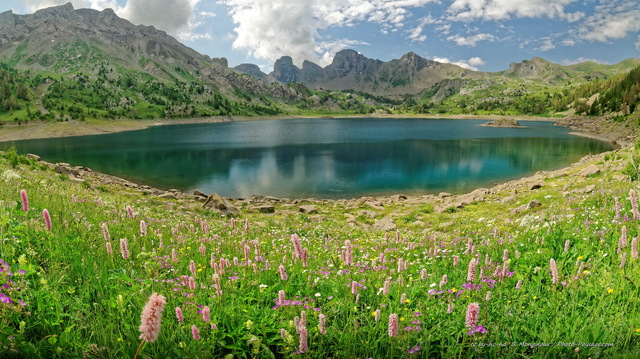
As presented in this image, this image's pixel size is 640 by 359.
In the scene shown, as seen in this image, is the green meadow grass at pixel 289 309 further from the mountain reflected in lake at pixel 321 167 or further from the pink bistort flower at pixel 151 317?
the mountain reflected in lake at pixel 321 167

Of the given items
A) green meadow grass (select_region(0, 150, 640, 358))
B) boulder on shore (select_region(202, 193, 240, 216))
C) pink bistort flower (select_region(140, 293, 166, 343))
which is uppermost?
pink bistort flower (select_region(140, 293, 166, 343))

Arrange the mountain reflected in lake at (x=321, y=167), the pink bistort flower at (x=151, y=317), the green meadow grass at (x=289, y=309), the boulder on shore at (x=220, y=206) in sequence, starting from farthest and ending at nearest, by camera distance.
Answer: the mountain reflected in lake at (x=321, y=167) → the boulder on shore at (x=220, y=206) → the green meadow grass at (x=289, y=309) → the pink bistort flower at (x=151, y=317)

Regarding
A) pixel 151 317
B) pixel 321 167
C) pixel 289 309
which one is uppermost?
pixel 151 317

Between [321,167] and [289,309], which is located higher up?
[289,309]

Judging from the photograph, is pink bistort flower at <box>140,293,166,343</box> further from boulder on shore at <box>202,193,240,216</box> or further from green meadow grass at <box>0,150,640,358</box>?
boulder on shore at <box>202,193,240,216</box>

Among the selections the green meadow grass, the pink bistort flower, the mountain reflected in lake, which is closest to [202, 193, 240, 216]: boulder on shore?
the green meadow grass

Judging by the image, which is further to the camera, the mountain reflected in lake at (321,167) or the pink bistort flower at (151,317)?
the mountain reflected in lake at (321,167)

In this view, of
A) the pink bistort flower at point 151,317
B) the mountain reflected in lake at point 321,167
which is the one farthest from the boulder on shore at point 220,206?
the pink bistort flower at point 151,317

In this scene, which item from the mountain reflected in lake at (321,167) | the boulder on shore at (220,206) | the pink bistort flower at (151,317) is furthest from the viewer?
the mountain reflected in lake at (321,167)

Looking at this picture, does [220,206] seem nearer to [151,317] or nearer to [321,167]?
[151,317]

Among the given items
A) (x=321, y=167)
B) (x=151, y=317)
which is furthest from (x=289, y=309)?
(x=321, y=167)

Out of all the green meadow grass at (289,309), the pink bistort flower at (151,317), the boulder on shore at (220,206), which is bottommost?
the boulder on shore at (220,206)

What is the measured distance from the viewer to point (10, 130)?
144m

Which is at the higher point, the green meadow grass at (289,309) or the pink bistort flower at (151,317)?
the pink bistort flower at (151,317)
